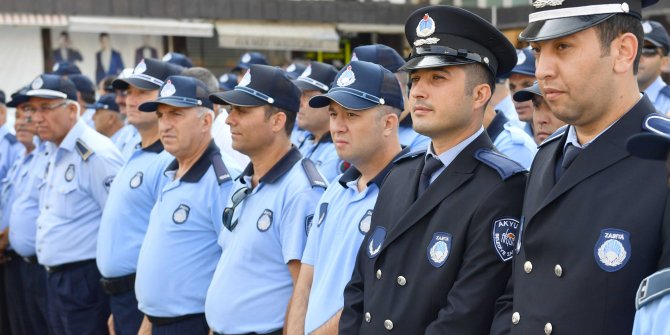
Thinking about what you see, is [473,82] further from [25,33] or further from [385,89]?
[25,33]

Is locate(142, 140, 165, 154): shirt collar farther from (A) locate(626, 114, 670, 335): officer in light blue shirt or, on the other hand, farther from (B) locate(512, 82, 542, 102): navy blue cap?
(A) locate(626, 114, 670, 335): officer in light blue shirt

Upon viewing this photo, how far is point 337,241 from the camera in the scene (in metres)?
3.75

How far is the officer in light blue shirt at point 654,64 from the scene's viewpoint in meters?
6.24

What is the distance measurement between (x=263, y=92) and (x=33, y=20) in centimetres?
1105

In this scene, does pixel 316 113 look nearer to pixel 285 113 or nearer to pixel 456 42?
pixel 285 113

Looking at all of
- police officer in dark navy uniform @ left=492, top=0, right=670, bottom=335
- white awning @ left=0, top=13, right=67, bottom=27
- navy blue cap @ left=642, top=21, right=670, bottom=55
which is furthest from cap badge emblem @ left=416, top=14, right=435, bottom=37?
white awning @ left=0, top=13, right=67, bottom=27

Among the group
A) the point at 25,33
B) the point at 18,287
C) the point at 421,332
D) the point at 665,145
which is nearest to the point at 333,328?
the point at 421,332

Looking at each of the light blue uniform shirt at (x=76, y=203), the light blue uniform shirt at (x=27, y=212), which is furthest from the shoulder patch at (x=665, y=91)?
the light blue uniform shirt at (x=27, y=212)

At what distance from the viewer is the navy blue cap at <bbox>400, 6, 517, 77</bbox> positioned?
3084 millimetres

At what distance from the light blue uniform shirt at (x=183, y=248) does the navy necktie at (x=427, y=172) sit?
Answer: 78.5 inches

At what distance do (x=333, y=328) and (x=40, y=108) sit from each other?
4.22 meters

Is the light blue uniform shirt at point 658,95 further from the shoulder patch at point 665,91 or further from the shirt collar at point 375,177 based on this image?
the shirt collar at point 375,177

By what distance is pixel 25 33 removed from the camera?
1476cm

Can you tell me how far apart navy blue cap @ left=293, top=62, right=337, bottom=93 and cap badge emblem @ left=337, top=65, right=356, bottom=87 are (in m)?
2.31
